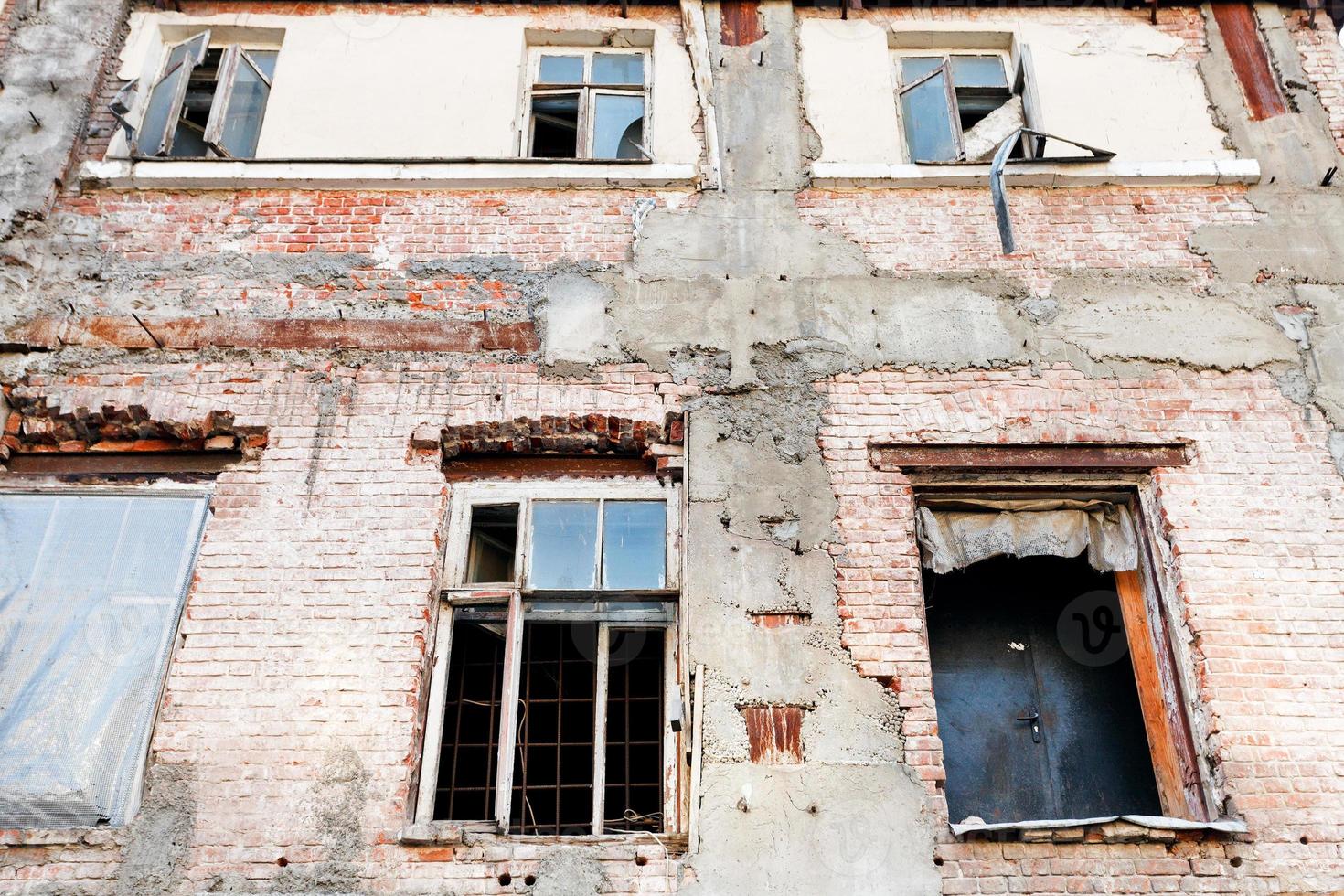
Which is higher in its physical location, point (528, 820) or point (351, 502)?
point (351, 502)

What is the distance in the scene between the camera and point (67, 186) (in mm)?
6645

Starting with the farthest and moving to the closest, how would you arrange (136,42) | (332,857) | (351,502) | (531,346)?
1. (136,42)
2. (531,346)
3. (351,502)
4. (332,857)

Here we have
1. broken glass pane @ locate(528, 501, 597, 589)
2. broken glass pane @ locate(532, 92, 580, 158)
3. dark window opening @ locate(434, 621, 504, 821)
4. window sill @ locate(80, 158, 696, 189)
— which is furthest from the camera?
broken glass pane @ locate(532, 92, 580, 158)

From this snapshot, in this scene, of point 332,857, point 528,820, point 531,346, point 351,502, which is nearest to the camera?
point 332,857

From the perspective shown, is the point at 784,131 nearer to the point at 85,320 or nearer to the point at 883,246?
the point at 883,246

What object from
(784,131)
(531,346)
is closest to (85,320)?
(531,346)

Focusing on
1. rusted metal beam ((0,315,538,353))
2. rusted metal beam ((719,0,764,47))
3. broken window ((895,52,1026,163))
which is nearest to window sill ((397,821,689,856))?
rusted metal beam ((0,315,538,353))

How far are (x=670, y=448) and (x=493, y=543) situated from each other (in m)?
1.04

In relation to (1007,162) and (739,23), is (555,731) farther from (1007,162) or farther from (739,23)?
(739,23)

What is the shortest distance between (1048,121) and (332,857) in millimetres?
5808

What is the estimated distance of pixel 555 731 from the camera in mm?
5359

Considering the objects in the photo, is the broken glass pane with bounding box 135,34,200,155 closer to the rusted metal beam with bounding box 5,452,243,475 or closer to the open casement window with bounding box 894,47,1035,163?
the rusted metal beam with bounding box 5,452,243,475

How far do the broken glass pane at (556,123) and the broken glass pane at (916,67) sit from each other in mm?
2188

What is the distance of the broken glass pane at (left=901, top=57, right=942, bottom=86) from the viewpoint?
7371mm
